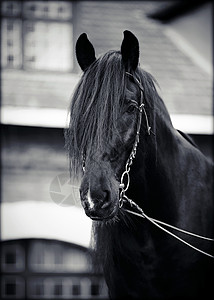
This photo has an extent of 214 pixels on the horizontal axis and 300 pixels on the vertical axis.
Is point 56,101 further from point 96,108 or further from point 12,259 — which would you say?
point 96,108

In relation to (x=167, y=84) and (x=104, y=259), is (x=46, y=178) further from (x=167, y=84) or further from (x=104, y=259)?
(x=104, y=259)

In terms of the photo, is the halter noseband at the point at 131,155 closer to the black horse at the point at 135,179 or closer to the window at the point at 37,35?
the black horse at the point at 135,179

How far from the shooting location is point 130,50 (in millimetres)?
2557

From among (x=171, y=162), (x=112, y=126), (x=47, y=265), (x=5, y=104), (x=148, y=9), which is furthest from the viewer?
(x=148, y=9)

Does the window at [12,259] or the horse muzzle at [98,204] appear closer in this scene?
the horse muzzle at [98,204]

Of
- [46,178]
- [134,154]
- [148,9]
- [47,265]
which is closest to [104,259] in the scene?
[134,154]

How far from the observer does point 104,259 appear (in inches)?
116

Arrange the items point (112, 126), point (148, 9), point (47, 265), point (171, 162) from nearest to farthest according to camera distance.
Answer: point (112, 126)
point (171, 162)
point (47, 265)
point (148, 9)

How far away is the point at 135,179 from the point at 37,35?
4.69 m

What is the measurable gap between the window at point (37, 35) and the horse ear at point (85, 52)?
436 centimetres

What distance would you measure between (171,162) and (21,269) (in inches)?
175

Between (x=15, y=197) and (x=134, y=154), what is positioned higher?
(x=134, y=154)

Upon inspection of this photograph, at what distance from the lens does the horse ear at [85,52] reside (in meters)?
2.63

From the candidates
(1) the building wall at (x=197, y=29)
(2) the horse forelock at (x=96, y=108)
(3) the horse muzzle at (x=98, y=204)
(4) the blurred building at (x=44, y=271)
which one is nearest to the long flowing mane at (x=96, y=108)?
(2) the horse forelock at (x=96, y=108)
